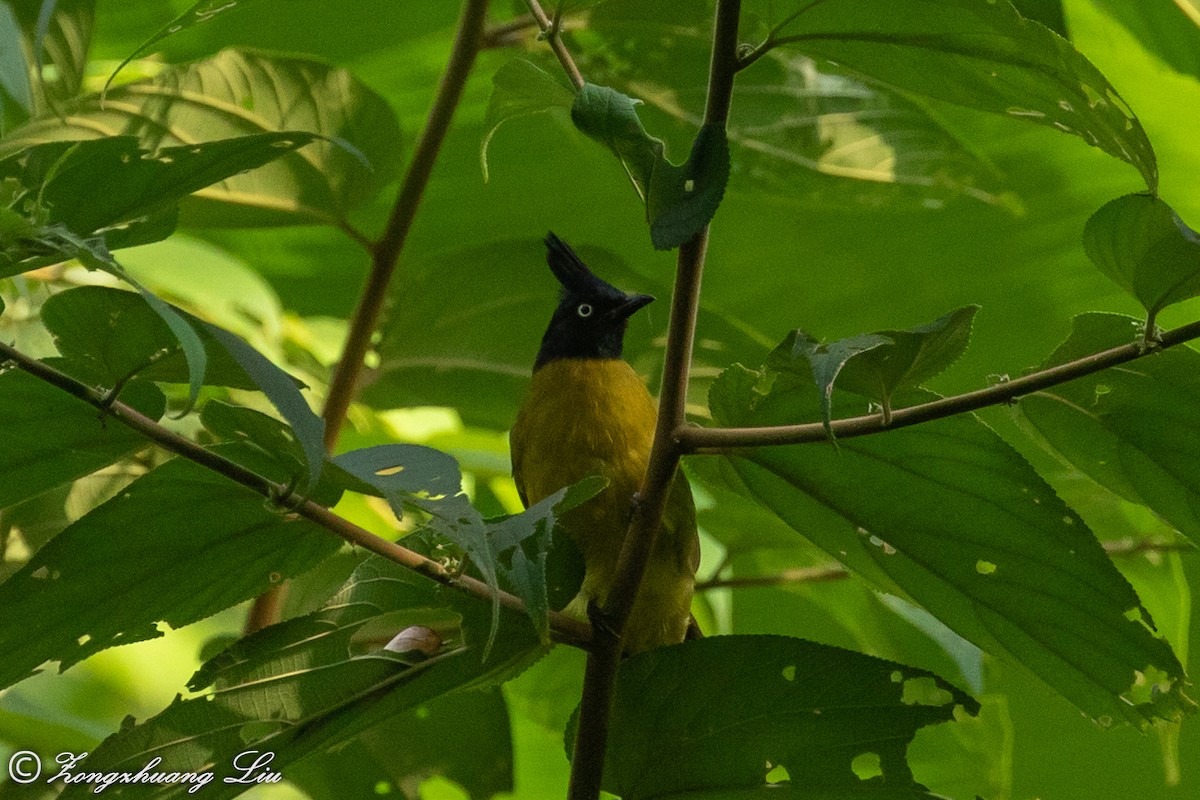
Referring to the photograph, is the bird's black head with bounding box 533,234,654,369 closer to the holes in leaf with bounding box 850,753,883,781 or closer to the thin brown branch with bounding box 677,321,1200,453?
the holes in leaf with bounding box 850,753,883,781

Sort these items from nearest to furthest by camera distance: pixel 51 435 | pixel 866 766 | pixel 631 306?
pixel 51 435 → pixel 866 766 → pixel 631 306

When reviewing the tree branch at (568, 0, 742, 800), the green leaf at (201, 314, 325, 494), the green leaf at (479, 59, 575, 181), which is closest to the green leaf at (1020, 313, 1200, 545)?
the tree branch at (568, 0, 742, 800)

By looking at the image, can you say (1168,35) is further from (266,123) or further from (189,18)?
(189,18)

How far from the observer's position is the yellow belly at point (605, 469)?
1.64m

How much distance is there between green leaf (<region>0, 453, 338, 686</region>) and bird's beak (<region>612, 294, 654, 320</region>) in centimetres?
110

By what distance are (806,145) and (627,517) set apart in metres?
0.68

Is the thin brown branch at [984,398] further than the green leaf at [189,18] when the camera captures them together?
No

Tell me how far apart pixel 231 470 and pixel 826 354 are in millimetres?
436

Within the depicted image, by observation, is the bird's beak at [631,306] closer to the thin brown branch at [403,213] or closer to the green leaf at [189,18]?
the thin brown branch at [403,213]

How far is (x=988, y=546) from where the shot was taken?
1.11m

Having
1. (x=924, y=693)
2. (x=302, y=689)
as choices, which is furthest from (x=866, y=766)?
(x=302, y=689)

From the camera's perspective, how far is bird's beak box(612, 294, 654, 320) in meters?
2.11

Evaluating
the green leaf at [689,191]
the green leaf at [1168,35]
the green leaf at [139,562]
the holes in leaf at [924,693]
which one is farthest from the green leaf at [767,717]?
the green leaf at [1168,35]

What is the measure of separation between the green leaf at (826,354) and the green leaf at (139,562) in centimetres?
42
